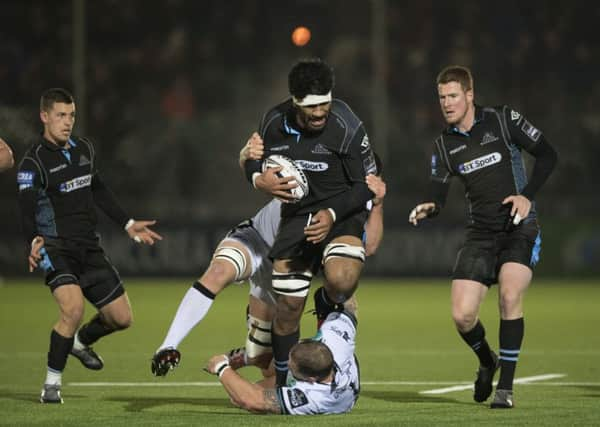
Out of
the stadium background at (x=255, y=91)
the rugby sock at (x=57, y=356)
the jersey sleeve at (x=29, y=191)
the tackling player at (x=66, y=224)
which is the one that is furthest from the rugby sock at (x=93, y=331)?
the stadium background at (x=255, y=91)

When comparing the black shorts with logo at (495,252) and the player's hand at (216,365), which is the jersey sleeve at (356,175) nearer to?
the black shorts with logo at (495,252)

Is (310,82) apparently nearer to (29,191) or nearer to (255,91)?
(29,191)

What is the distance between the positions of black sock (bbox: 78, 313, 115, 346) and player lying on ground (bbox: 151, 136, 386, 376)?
4.08ft

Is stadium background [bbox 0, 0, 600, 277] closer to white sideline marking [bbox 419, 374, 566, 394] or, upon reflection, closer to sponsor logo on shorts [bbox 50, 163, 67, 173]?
white sideline marking [bbox 419, 374, 566, 394]

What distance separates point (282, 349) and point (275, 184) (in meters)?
1.18

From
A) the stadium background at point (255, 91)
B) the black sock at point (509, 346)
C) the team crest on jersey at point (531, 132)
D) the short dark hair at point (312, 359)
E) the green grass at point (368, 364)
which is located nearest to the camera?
the short dark hair at point (312, 359)

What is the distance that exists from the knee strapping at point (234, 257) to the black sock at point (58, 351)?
1.31 metres

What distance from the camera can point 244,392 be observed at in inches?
283

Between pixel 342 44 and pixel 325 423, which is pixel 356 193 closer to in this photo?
pixel 325 423

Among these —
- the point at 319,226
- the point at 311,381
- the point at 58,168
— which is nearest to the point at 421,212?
the point at 319,226

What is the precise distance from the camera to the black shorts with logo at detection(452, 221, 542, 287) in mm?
8156

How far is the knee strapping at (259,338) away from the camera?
27.8ft

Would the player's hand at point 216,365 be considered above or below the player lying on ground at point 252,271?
below

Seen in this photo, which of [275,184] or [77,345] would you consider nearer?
[275,184]
